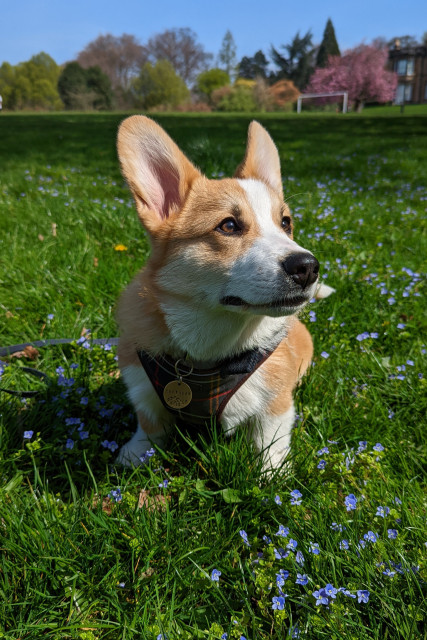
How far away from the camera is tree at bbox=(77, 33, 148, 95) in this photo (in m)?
66.8

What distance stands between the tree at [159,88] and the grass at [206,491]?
177 feet

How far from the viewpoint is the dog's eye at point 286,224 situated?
7.05 feet

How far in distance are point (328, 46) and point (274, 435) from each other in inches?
2886

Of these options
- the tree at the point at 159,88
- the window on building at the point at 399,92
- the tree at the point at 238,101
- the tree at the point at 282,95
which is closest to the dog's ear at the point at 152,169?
the tree at the point at 238,101

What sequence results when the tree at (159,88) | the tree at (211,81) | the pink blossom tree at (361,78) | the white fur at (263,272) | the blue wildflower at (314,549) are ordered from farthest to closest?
the tree at (211,81)
the tree at (159,88)
the pink blossom tree at (361,78)
the white fur at (263,272)
the blue wildflower at (314,549)

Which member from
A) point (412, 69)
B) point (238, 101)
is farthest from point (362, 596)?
point (412, 69)

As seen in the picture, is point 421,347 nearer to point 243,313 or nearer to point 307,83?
point 243,313

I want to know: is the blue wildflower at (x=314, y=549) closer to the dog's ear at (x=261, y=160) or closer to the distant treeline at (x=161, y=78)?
the dog's ear at (x=261, y=160)

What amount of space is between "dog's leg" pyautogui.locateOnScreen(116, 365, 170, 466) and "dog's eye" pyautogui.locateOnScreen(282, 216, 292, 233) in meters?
0.99

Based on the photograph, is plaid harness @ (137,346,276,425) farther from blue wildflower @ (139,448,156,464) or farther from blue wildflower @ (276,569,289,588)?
blue wildflower @ (276,569,289,588)

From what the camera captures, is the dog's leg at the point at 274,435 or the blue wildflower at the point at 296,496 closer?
the blue wildflower at the point at 296,496

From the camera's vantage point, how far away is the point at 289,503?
5.77ft

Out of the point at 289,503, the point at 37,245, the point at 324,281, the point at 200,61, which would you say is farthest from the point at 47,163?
the point at 200,61

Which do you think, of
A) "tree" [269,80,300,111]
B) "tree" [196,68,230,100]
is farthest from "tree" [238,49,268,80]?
"tree" [269,80,300,111]
